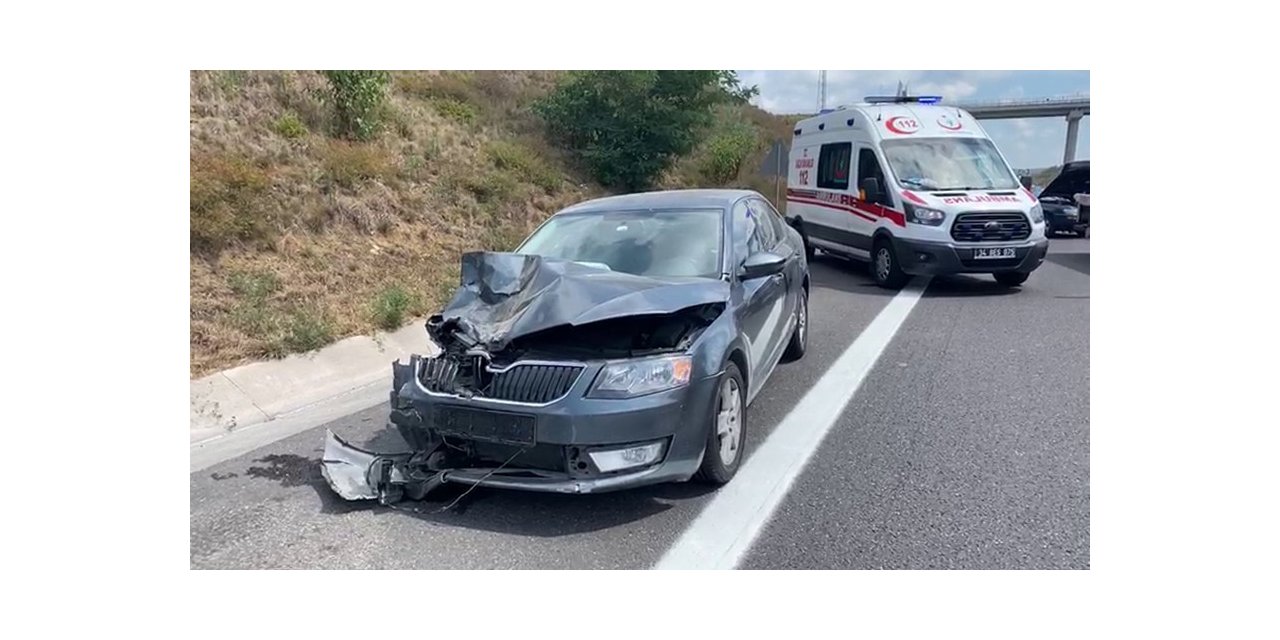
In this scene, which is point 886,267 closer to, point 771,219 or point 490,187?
point 771,219

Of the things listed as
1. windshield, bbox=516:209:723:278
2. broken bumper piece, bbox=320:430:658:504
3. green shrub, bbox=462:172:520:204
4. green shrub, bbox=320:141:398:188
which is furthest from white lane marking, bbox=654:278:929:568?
green shrub, bbox=462:172:520:204

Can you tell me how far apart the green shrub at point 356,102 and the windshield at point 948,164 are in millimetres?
8127

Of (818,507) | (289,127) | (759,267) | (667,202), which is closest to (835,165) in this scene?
(667,202)

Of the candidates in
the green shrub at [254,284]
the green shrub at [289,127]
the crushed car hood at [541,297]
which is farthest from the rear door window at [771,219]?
the green shrub at [289,127]

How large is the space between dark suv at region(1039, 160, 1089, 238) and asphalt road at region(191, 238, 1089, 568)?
14726mm

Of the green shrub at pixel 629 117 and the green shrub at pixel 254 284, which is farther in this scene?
the green shrub at pixel 629 117

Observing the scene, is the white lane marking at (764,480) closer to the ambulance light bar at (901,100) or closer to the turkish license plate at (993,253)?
the turkish license plate at (993,253)

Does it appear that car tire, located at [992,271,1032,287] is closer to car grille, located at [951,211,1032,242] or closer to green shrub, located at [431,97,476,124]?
car grille, located at [951,211,1032,242]

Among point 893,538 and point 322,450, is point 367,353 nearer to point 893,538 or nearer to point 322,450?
point 322,450

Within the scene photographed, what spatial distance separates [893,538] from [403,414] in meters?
2.46

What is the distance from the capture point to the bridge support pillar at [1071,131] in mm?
7398

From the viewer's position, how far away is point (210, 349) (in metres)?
5.97

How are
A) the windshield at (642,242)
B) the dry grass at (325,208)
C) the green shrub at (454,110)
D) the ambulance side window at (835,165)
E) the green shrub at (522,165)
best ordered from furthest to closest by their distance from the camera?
1. the green shrub at (454,110)
2. the green shrub at (522,165)
3. the ambulance side window at (835,165)
4. the dry grass at (325,208)
5. the windshield at (642,242)
